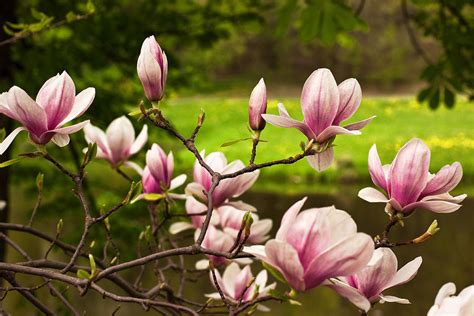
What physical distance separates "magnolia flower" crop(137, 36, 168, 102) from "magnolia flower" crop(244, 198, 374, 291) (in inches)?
10.8

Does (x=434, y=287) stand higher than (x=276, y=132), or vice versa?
(x=434, y=287)

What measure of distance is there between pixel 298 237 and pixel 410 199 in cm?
24

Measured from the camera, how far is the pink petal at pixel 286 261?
0.79 m

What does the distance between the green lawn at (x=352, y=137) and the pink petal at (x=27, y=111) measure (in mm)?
9225

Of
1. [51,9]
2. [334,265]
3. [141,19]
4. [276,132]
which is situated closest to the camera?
[334,265]

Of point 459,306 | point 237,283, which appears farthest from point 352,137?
point 459,306

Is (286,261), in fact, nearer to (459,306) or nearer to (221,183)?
(459,306)

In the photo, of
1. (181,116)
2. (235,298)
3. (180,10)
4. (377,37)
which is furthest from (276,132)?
(235,298)

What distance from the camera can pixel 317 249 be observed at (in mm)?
808

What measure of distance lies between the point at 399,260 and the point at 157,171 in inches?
241

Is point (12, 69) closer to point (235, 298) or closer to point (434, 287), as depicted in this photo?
point (235, 298)

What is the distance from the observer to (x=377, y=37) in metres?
25.1

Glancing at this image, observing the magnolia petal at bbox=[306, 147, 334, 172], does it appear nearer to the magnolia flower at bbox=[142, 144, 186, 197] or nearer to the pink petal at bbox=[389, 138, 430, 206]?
the pink petal at bbox=[389, 138, 430, 206]

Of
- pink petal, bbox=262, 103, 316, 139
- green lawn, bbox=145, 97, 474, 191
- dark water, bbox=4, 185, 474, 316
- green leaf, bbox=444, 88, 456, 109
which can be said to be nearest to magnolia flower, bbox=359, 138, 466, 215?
pink petal, bbox=262, 103, 316, 139
